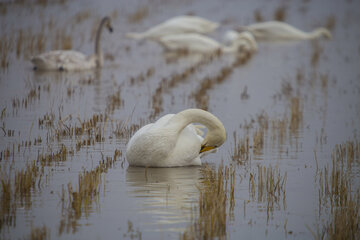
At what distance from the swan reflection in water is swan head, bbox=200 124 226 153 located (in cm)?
27

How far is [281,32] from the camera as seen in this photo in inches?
956

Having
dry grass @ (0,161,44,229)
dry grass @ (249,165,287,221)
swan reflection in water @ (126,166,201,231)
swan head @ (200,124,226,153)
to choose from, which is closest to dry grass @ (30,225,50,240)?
dry grass @ (0,161,44,229)

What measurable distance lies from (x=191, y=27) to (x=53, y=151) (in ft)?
50.8

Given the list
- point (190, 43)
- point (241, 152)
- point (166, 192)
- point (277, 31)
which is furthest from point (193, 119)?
point (277, 31)

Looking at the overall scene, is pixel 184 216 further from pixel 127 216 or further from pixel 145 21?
pixel 145 21

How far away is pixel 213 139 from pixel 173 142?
505 mm

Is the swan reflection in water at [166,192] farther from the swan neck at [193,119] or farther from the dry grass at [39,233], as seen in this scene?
the dry grass at [39,233]

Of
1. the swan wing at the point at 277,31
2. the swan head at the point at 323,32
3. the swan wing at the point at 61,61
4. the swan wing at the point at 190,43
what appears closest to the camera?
the swan wing at the point at 61,61

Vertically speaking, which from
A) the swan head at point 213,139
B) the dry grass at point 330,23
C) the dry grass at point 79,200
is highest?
the dry grass at point 330,23

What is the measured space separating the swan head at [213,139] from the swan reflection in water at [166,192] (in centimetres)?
27

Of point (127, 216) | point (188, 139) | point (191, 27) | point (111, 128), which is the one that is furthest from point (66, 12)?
point (127, 216)

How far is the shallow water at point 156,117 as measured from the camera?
5.42m

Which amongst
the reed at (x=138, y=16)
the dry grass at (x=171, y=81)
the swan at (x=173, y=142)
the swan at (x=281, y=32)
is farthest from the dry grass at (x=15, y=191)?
the reed at (x=138, y=16)

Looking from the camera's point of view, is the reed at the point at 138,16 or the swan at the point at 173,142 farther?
the reed at the point at 138,16
